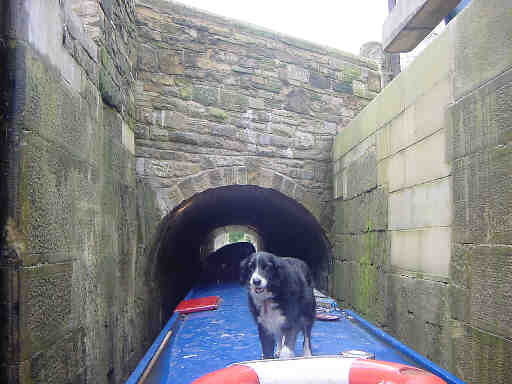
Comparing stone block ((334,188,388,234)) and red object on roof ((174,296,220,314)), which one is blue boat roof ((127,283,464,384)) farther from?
stone block ((334,188,388,234))

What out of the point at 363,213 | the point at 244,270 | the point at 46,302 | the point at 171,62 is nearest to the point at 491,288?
the point at 244,270

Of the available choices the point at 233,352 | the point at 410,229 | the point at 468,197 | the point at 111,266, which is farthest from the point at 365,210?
the point at 111,266

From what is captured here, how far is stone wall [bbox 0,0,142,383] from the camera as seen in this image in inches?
77.3

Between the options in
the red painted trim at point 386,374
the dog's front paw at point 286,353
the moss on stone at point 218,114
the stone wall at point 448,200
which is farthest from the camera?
the moss on stone at point 218,114

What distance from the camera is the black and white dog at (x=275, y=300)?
6.59ft

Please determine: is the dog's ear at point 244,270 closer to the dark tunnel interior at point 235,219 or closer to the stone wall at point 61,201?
the stone wall at point 61,201

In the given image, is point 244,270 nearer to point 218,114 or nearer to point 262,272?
point 262,272

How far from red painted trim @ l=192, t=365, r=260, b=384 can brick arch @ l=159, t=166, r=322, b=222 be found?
3.34 meters

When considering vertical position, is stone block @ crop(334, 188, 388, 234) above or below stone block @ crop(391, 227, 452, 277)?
above

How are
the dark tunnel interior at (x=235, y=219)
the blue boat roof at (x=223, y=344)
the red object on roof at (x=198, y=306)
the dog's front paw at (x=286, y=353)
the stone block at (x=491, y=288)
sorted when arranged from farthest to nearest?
1. the dark tunnel interior at (x=235, y=219)
2. the red object on roof at (x=198, y=306)
3. the blue boat roof at (x=223, y=344)
4. the stone block at (x=491, y=288)
5. the dog's front paw at (x=286, y=353)

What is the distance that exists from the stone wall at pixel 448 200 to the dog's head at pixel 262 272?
4.42 ft

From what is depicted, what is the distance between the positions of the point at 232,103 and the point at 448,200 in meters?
3.23

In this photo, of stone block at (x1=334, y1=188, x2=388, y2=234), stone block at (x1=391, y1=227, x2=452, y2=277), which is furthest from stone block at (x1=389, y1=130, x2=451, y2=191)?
stone block at (x1=391, y1=227, x2=452, y2=277)

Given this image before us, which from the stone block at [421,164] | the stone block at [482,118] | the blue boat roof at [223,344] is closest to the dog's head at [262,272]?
the blue boat roof at [223,344]
